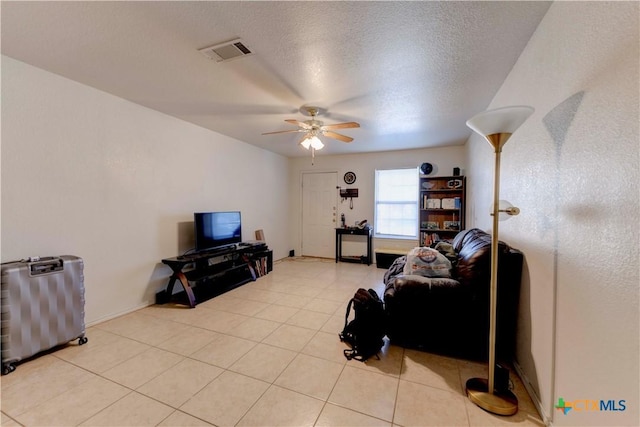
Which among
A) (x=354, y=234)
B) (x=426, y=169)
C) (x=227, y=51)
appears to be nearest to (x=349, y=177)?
(x=354, y=234)

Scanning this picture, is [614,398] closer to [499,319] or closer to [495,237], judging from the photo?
[495,237]

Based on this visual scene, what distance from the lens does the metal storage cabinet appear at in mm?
1959

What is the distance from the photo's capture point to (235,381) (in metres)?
1.88

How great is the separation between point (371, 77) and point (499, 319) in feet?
7.61

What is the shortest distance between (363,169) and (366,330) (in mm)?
4165

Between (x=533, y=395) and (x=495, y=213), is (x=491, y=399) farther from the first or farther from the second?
(x=495, y=213)

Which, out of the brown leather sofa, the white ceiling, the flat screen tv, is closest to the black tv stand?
the flat screen tv

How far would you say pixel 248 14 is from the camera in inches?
64.4

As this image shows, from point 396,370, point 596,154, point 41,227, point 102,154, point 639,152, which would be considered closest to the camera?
point 639,152

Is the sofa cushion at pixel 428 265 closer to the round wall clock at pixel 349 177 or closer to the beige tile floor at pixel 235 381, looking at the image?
the beige tile floor at pixel 235 381

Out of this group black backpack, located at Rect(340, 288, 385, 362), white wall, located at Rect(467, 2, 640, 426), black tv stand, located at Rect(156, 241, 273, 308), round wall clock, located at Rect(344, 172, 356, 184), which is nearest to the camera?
white wall, located at Rect(467, 2, 640, 426)

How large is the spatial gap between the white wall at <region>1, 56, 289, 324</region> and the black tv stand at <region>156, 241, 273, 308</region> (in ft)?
0.89

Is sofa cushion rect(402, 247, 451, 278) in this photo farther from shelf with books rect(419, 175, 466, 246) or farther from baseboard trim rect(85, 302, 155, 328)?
baseboard trim rect(85, 302, 155, 328)

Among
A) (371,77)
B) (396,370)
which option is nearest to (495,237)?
(396,370)
